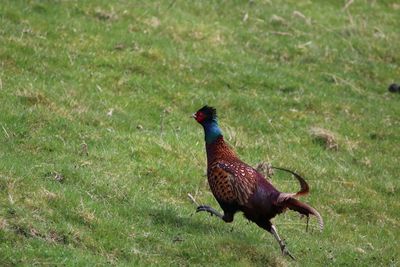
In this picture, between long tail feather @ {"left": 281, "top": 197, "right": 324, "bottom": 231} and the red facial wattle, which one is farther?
the red facial wattle

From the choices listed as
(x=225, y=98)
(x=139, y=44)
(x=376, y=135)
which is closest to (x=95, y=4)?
(x=139, y=44)

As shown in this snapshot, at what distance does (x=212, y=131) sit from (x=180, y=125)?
369 centimetres

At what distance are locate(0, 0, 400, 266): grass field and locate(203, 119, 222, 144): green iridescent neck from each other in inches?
42.4

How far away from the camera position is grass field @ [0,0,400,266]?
11.1 metres

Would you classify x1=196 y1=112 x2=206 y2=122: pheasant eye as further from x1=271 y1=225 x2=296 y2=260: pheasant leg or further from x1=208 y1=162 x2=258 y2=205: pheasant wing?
x1=271 y1=225 x2=296 y2=260: pheasant leg

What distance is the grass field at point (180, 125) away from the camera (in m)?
11.1

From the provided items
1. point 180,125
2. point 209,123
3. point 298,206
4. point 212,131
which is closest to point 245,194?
point 298,206

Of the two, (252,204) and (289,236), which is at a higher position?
(252,204)

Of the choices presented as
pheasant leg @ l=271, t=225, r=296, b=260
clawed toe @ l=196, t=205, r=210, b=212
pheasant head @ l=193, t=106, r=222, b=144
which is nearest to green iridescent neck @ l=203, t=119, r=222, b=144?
pheasant head @ l=193, t=106, r=222, b=144

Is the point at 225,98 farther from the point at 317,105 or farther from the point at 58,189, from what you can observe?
the point at 58,189

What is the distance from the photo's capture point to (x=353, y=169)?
16.0 m

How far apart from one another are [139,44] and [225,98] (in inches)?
92.1

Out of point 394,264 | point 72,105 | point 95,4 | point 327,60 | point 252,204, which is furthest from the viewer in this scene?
point 327,60

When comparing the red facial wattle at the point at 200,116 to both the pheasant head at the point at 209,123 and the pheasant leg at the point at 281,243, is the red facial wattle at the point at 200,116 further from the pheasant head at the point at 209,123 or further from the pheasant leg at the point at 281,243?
the pheasant leg at the point at 281,243
